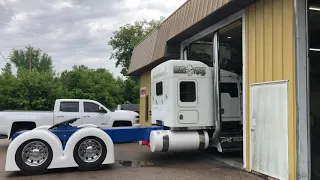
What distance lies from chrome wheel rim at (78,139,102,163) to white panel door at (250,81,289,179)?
4.18 m

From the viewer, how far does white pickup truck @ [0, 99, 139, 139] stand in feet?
44.2

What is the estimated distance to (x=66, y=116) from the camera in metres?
14.8

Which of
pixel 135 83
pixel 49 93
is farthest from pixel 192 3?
pixel 135 83

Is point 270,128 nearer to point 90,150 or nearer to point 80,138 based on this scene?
point 90,150

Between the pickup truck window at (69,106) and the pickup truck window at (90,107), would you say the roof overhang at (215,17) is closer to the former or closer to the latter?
the pickup truck window at (90,107)

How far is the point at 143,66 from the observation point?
1764 cm

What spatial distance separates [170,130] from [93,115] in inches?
238

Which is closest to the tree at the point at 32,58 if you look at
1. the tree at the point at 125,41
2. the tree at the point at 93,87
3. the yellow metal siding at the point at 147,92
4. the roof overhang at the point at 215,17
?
the tree at the point at 125,41

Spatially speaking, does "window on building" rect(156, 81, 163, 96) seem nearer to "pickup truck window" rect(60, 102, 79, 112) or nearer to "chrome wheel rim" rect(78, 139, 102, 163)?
"chrome wheel rim" rect(78, 139, 102, 163)

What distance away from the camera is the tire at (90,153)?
899 centimetres

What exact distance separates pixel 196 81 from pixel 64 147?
14.4 feet

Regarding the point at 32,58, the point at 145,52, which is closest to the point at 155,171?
the point at 145,52

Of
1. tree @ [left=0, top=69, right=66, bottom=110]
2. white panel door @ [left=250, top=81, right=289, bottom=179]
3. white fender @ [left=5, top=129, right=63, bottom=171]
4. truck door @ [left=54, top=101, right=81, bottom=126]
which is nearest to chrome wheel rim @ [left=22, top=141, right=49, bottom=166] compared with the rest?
white fender @ [left=5, top=129, right=63, bottom=171]

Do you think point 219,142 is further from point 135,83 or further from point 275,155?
point 135,83
